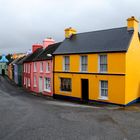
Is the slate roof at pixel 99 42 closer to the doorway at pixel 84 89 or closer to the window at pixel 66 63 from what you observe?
the window at pixel 66 63

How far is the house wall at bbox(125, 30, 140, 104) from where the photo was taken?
1988 cm

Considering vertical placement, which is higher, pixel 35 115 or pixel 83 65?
pixel 83 65

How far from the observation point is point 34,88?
34.8 m

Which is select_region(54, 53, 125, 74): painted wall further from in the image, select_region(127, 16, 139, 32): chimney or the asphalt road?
the asphalt road

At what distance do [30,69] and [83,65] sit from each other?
53.3 feet

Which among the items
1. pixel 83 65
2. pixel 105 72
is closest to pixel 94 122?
pixel 105 72

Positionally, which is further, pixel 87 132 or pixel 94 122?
pixel 94 122

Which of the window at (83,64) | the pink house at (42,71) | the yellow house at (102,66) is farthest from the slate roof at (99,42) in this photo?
the pink house at (42,71)

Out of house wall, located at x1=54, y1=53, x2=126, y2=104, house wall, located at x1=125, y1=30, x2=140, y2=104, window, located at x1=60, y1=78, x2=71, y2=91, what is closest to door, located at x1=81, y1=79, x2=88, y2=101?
house wall, located at x1=54, y1=53, x2=126, y2=104

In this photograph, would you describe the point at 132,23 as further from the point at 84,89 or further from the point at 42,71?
the point at 42,71

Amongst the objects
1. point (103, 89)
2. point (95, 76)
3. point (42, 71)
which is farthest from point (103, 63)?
point (42, 71)

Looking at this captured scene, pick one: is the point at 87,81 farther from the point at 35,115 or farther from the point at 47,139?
the point at 47,139

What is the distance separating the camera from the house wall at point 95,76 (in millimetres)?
19609

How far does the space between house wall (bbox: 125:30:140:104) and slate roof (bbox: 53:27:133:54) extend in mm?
917
